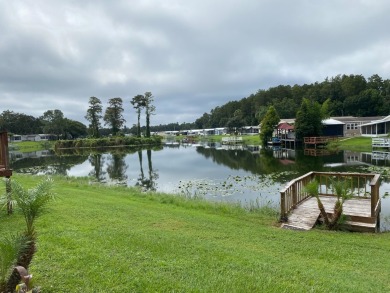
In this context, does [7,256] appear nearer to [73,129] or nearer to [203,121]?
[73,129]

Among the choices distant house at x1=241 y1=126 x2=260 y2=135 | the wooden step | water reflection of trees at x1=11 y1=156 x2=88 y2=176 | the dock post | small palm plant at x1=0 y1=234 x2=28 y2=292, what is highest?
distant house at x1=241 y1=126 x2=260 y2=135

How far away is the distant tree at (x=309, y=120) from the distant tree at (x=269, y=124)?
258 inches

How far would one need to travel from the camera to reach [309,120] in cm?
4444

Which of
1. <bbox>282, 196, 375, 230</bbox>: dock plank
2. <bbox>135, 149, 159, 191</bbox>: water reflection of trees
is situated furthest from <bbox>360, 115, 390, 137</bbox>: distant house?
<bbox>282, 196, 375, 230</bbox>: dock plank

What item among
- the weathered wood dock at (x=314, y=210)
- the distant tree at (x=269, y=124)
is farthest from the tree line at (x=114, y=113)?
the weathered wood dock at (x=314, y=210)

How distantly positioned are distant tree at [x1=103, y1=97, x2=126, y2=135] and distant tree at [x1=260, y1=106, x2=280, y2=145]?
36.0 meters

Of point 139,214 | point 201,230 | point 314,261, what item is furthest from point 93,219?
point 314,261

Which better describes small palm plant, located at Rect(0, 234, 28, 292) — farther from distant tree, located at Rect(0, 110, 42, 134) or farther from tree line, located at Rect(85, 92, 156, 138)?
distant tree, located at Rect(0, 110, 42, 134)

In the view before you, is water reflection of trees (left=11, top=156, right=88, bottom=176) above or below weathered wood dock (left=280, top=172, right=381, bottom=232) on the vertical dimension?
below

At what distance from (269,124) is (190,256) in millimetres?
49932

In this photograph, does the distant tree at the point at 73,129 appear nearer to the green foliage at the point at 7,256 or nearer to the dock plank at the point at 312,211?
the dock plank at the point at 312,211

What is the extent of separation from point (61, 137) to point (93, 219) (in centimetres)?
9609

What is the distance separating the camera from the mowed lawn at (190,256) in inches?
138

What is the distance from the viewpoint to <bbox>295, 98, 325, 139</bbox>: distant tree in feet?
145
